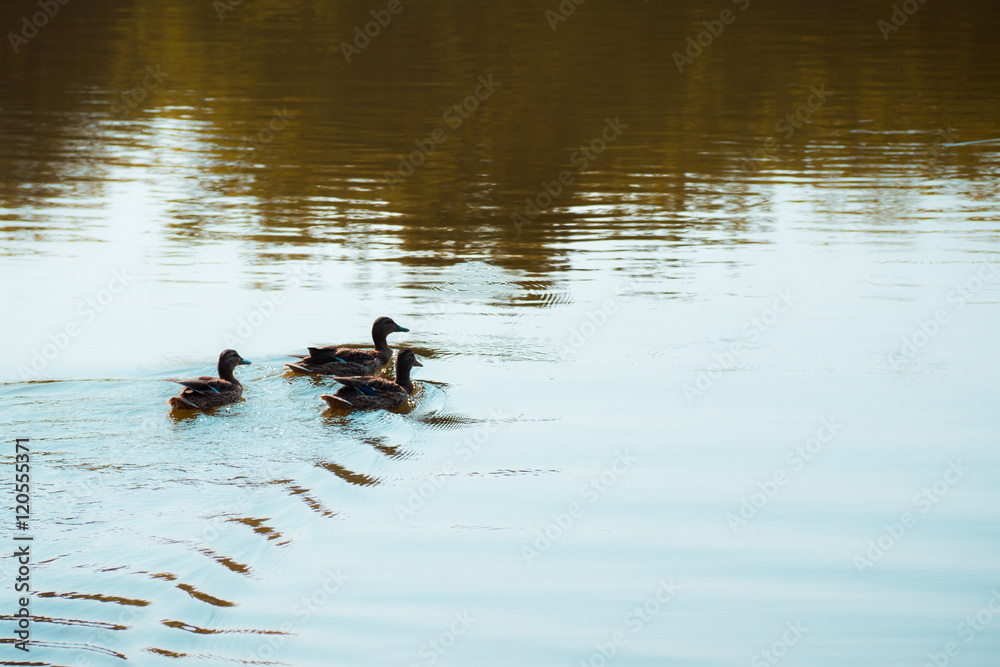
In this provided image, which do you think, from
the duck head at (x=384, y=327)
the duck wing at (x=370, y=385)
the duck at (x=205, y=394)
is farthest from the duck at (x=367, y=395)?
the duck head at (x=384, y=327)

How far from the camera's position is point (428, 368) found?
41.6ft

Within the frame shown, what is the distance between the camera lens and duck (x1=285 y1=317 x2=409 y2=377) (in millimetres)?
12086

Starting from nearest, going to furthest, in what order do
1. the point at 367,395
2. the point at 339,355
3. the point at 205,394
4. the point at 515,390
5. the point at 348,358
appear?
the point at 205,394
the point at 367,395
the point at 515,390
the point at 339,355
the point at 348,358

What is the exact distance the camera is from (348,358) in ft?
40.4

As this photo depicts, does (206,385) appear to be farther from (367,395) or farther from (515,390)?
(515,390)

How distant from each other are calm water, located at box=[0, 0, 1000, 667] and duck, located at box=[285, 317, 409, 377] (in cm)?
35

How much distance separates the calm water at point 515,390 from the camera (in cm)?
774

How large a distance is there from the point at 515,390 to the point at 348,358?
1.83 metres

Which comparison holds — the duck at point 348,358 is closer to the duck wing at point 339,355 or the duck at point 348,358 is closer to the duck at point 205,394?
the duck wing at point 339,355

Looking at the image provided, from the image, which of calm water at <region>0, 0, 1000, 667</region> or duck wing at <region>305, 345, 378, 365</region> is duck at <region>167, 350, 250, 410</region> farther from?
duck wing at <region>305, 345, 378, 365</region>

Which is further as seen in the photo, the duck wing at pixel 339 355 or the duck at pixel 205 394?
the duck wing at pixel 339 355

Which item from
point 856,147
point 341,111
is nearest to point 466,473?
point 856,147

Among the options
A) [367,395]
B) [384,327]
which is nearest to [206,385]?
[367,395]

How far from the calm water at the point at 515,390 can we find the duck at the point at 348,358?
1.15 ft
